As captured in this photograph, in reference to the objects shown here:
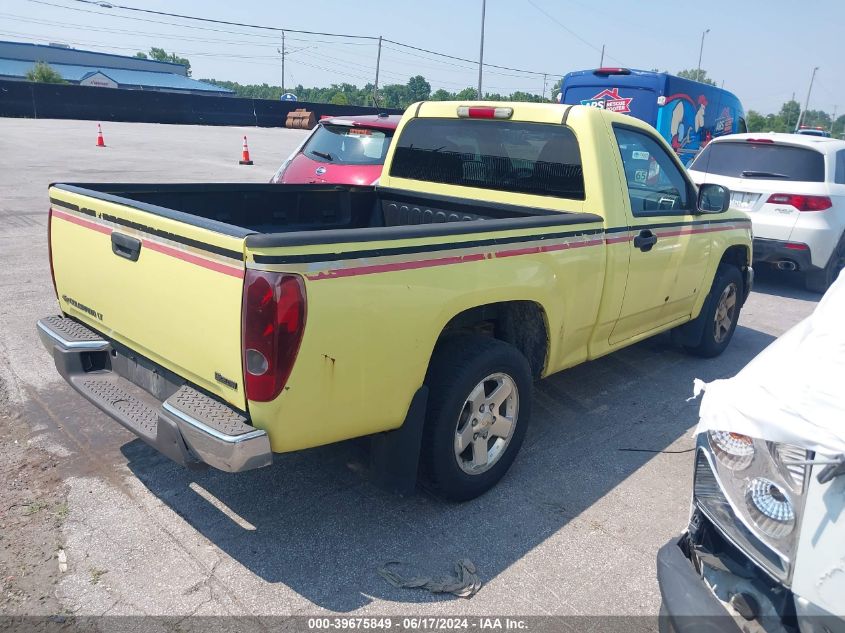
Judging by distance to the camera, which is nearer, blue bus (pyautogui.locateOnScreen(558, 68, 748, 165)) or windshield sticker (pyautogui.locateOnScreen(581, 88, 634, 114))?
blue bus (pyautogui.locateOnScreen(558, 68, 748, 165))

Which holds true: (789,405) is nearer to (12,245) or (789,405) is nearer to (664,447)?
(664,447)

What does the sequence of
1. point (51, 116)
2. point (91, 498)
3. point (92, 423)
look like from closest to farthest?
point (91, 498) → point (92, 423) → point (51, 116)

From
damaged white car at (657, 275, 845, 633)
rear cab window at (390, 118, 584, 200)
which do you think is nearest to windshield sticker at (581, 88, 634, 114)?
rear cab window at (390, 118, 584, 200)

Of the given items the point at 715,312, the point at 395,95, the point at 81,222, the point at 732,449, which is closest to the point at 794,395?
the point at 732,449

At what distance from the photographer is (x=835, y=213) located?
8148 millimetres

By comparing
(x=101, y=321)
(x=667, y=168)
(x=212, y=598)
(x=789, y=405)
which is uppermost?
(x=667, y=168)

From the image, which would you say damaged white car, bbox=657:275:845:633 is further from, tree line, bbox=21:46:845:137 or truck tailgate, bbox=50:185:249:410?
tree line, bbox=21:46:845:137

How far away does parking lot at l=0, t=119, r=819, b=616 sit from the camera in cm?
284

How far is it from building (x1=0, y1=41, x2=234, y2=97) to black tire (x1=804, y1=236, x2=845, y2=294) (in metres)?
77.7

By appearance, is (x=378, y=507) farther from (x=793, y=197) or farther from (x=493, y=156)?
(x=793, y=197)

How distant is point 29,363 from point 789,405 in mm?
4877

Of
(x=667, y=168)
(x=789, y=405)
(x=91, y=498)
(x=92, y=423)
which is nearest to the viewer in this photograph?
(x=789, y=405)

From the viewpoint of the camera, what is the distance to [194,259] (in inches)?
107

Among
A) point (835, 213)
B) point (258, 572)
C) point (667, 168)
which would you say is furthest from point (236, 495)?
point (835, 213)
